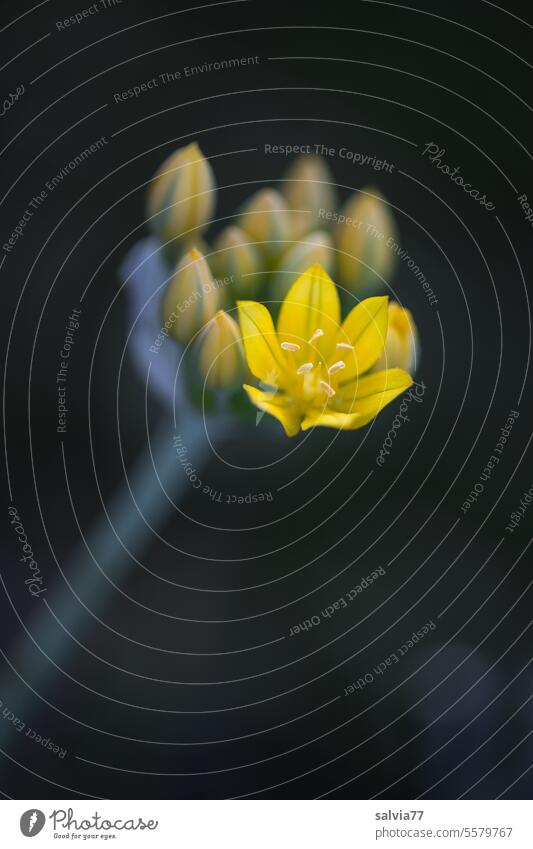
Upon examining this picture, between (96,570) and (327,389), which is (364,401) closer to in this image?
(327,389)

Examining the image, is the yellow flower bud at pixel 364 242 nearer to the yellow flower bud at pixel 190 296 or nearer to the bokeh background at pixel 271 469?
the bokeh background at pixel 271 469

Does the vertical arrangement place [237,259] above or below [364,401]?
above

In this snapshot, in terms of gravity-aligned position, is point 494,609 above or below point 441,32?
below

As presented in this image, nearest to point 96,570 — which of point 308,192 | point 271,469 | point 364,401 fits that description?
point 271,469

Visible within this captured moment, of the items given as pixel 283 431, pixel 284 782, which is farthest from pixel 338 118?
pixel 284 782

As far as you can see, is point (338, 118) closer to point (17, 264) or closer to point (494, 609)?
point (17, 264)

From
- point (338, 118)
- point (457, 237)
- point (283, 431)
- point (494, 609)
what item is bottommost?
point (494, 609)
